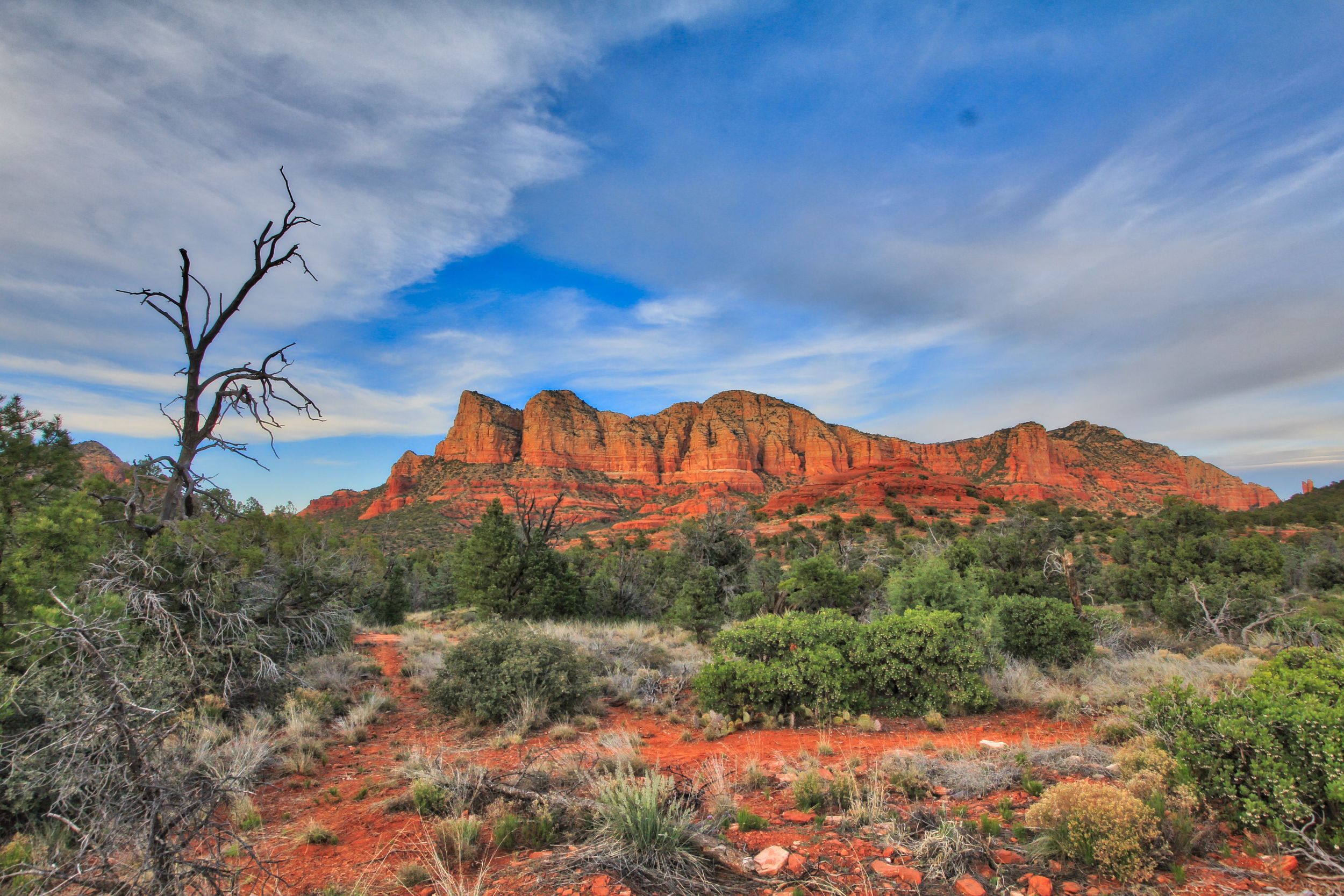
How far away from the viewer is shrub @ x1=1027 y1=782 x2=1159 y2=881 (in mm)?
3738

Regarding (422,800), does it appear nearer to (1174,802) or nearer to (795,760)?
(795,760)

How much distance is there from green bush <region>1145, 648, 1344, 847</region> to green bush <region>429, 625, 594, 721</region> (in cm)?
748

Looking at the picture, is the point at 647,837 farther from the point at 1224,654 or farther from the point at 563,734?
the point at 1224,654

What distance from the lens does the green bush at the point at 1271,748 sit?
4020 millimetres

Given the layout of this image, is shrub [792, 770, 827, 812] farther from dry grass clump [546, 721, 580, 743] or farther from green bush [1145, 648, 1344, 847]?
dry grass clump [546, 721, 580, 743]

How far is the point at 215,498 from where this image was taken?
22.6 feet

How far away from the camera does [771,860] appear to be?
410cm

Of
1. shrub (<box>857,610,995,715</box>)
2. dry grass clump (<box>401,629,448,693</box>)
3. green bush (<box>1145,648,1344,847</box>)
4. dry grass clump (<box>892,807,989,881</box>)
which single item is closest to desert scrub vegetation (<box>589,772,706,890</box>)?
dry grass clump (<box>892,807,989,881</box>)

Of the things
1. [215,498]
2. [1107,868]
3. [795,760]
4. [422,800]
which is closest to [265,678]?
[215,498]

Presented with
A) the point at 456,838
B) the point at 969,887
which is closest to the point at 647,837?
the point at 456,838

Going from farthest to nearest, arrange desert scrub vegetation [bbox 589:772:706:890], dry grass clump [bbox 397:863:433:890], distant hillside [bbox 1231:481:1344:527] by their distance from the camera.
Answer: distant hillside [bbox 1231:481:1344:527], dry grass clump [bbox 397:863:433:890], desert scrub vegetation [bbox 589:772:706:890]

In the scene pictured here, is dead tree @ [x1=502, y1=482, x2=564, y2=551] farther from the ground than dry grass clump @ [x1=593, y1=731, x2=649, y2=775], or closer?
farther from the ground

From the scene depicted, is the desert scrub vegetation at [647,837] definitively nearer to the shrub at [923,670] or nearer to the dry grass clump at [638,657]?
the shrub at [923,670]

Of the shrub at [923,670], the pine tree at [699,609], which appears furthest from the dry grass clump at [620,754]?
the pine tree at [699,609]
